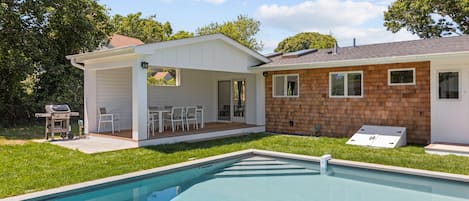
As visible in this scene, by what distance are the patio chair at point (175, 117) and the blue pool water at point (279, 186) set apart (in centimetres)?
429

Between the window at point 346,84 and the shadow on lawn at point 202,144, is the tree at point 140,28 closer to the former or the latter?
the shadow on lawn at point 202,144

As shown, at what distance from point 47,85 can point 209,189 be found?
13038 mm

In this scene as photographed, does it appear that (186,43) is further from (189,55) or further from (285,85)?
(285,85)

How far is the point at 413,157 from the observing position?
26.0ft

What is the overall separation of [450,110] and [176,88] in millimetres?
9724

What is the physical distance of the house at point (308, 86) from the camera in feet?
31.5

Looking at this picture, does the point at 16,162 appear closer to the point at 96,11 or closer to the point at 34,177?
the point at 34,177

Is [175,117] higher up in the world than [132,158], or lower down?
higher up

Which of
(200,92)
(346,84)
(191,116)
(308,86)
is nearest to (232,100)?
(200,92)

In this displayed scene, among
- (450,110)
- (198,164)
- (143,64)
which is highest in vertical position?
(143,64)

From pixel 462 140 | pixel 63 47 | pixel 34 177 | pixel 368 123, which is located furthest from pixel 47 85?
pixel 462 140

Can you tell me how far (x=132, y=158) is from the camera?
797 cm

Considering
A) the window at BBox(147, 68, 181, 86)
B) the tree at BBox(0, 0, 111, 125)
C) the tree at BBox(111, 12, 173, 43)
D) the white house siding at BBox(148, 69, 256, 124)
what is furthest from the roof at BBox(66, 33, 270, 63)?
the tree at BBox(111, 12, 173, 43)

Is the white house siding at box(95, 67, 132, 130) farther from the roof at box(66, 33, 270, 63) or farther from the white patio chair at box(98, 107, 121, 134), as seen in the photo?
the roof at box(66, 33, 270, 63)
